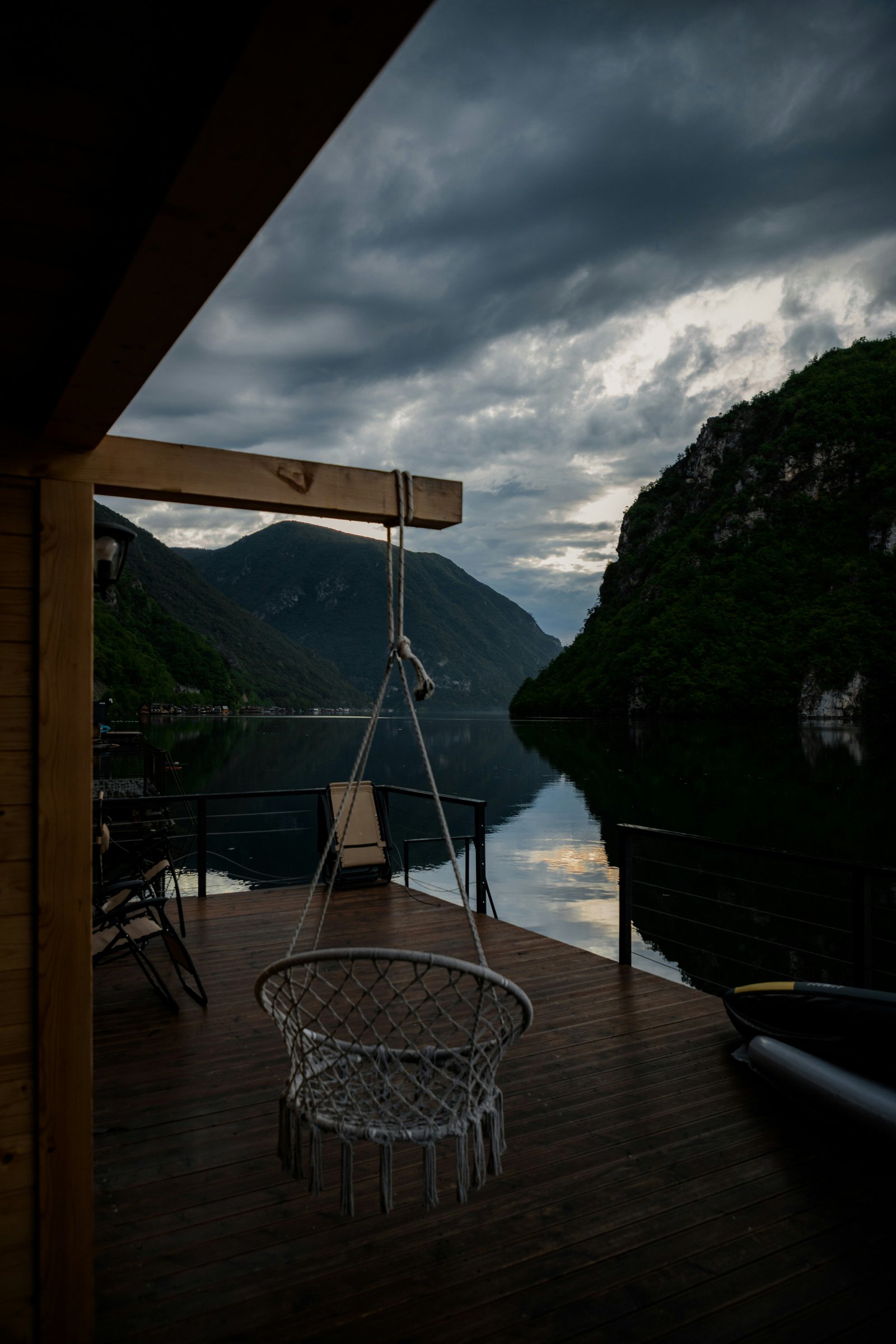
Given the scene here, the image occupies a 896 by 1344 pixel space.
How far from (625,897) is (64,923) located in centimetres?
349

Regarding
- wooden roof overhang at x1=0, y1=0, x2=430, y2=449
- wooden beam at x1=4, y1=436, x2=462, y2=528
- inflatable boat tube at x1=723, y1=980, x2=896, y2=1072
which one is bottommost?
inflatable boat tube at x1=723, y1=980, x2=896, y2=1072

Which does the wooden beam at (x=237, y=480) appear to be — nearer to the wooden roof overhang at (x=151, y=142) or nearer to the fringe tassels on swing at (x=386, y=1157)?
the wooden roof overhang at (x=151, y=142)

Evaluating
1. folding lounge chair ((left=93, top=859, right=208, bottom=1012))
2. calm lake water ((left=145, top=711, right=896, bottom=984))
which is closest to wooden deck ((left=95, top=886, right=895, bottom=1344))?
folding lounge chair ((left=93, top=859, right=208, bottom=1012))

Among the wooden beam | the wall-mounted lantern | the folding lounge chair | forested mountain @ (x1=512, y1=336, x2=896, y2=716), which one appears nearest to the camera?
the wooden beam

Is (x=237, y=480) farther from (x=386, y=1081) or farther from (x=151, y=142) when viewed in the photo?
(x=386, y=1081)

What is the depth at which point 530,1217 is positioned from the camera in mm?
2205

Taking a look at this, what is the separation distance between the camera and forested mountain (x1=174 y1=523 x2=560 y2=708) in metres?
134

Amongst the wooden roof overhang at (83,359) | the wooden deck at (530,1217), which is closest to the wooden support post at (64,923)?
the wooden roof overhang at (83,359)

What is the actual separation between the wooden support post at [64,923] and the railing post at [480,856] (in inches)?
155

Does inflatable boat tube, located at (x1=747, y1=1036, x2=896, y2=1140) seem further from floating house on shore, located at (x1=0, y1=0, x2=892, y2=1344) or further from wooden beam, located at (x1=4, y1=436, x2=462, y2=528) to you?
wooden beam, located at (x1=4, y1=436, x2=462, y2=528)

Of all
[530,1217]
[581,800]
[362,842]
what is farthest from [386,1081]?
[581,800]

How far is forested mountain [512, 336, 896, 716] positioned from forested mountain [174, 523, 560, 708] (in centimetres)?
6574

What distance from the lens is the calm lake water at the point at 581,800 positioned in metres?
19.1

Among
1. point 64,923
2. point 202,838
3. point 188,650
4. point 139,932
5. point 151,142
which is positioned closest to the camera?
point 151,142
